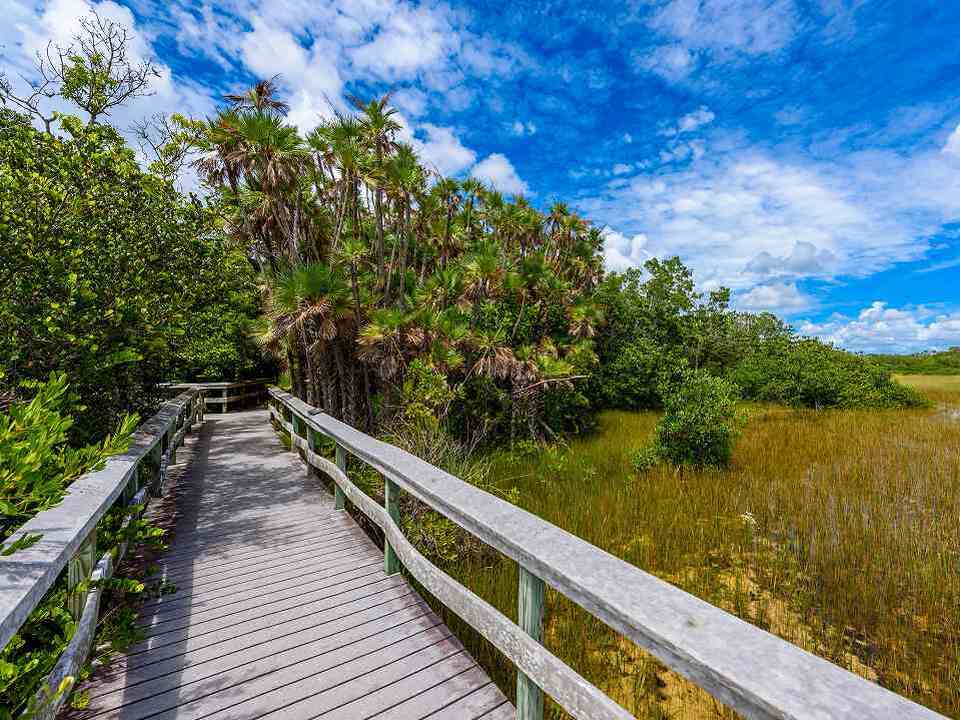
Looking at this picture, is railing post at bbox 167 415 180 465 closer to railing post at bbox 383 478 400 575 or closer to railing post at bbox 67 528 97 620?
railing post at bbox 67 528 97 620

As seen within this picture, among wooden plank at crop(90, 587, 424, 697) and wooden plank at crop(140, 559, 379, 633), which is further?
wooden plank at crop(140, 559, 379, 633)

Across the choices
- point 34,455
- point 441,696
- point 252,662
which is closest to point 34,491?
point 34,455

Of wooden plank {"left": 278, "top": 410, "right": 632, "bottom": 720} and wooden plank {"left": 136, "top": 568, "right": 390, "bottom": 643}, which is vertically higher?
wooden plank {"left": 278, "top": 410, "right": 632, "bottom": 720}

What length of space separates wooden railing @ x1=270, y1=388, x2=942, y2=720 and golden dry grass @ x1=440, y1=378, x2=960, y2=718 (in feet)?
3.92

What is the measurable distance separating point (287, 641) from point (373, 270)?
980 cm

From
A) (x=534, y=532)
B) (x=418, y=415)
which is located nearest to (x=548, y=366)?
(x=418, y=415)

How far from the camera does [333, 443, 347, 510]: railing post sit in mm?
4730

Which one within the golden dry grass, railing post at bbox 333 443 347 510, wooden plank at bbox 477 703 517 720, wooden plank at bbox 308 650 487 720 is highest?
railing post at bbox 333 443 347 510

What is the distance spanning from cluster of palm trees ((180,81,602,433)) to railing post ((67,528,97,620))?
6.02 m

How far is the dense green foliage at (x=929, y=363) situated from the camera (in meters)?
41.4

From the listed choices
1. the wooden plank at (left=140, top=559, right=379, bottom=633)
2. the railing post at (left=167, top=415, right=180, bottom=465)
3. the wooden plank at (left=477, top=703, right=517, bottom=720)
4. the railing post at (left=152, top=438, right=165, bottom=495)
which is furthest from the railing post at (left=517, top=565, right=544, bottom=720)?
the railing post at (left=167, top=415, right=180, bottom=465)

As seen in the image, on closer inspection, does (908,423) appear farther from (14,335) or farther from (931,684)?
(14,335)

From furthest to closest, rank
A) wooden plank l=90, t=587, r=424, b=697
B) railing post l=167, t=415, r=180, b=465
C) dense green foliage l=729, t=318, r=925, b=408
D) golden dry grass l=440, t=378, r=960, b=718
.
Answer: dense green foliage l=729, t=318, r=925, b=408 → railing post l=167, t=415, r=180, b=465 → golden dry grass l=440, t=378, r=960, b=718 → wooden plank l=90, t=587, r=424, b=697

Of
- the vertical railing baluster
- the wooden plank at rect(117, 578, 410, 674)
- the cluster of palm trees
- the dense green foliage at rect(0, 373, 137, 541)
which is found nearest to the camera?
the dense green foliage at rect(0, 373, 137, 541)
